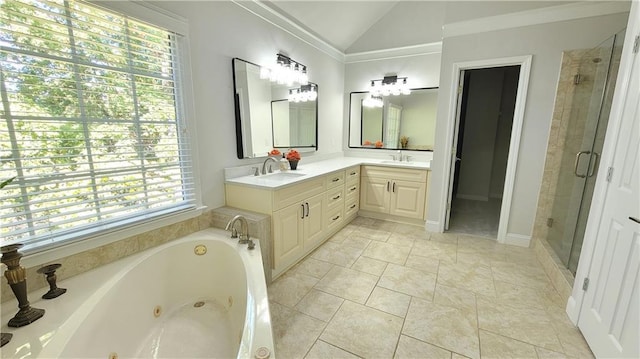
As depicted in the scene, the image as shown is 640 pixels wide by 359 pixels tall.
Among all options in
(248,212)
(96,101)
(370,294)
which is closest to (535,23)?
(370,294)

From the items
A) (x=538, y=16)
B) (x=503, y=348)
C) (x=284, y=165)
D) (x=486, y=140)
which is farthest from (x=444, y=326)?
(x=486, y=140)

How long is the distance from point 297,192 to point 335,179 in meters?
0.75

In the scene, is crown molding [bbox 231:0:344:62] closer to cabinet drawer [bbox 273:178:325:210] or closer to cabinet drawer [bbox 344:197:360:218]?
cabinet drawer [bbox 273:178:325:210]

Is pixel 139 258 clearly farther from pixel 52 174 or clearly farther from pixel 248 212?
pixel 248 212

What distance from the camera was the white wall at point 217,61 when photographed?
1.97m

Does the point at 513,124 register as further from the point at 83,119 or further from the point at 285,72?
the point at 83,119

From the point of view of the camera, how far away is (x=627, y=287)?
48.8 inches

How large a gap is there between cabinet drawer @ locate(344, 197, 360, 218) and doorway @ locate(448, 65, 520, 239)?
1.69 meters

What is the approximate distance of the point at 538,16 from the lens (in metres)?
2.45

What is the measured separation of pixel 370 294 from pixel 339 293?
0.25m

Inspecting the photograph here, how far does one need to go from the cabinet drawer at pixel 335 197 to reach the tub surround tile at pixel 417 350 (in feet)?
5.18

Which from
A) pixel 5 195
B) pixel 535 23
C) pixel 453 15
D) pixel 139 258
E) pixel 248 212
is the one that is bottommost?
pixel 139 258

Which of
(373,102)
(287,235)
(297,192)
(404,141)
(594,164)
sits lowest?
(287,235)

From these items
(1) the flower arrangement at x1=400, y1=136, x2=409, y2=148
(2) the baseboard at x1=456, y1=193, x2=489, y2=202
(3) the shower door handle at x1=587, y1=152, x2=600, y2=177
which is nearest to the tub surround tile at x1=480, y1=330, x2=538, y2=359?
(3) the shower door handle at x1=587, y1=152, x2=600, y2=177
